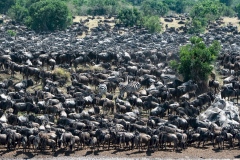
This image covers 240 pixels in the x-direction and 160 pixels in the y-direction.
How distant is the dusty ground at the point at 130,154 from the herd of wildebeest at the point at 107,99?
0.58m

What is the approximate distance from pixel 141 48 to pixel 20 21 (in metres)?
44.2

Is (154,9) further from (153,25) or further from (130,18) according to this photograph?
(153,25)

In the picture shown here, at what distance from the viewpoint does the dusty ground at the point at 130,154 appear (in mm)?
37656

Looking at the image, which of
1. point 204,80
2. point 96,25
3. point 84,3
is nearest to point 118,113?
point 204,80

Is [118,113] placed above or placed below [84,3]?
above

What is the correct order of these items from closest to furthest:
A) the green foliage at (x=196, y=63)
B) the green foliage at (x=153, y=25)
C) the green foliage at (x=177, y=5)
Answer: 1. the green foliage at (x=196, y=63)
2. the green foliage at (x=153, y=25)
3. the green foliage at (x=177, y=5)

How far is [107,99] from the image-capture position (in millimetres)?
48156

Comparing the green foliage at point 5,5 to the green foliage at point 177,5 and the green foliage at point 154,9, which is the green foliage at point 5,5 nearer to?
the green foliage at point 154,9

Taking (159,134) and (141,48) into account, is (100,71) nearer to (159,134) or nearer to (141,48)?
(141,48)

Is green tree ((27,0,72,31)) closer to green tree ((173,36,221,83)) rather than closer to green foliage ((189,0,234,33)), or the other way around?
green foliage ((189,0,234,33))

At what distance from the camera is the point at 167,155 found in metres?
38.5

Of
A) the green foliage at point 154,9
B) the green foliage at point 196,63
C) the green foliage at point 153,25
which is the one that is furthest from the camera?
the green foliage at point 154,9

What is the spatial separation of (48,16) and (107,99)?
180 feet

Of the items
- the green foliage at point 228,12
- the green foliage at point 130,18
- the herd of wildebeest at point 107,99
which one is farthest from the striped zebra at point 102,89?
the green foliage at point 228,12
